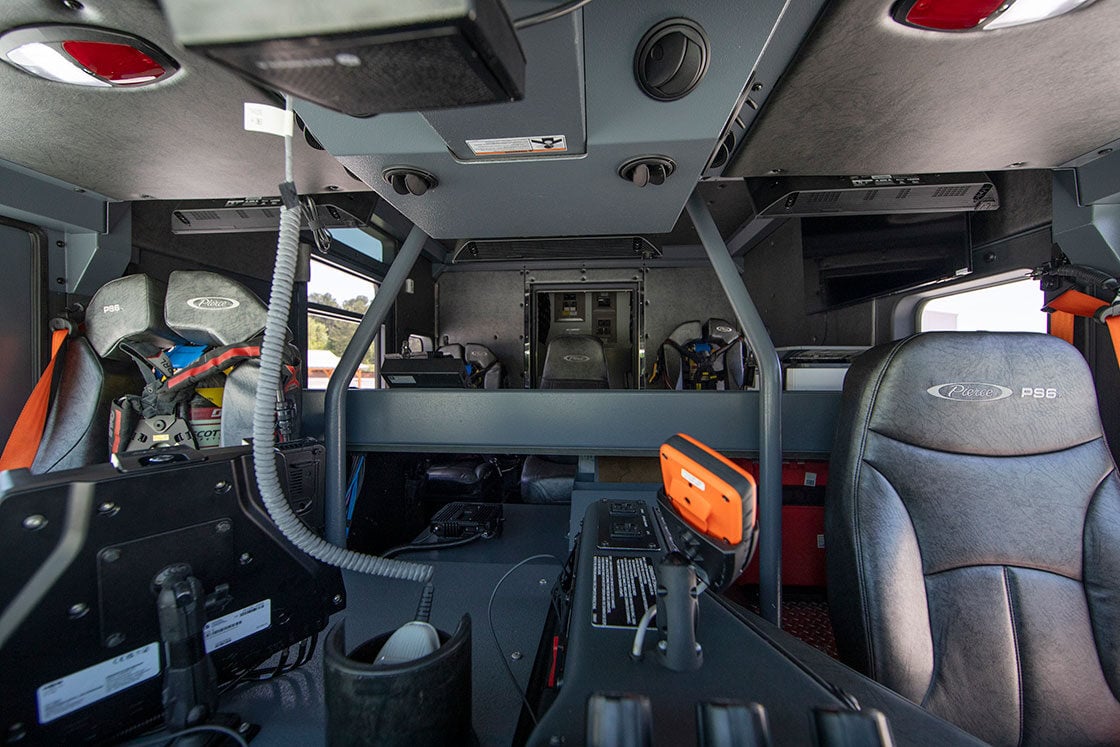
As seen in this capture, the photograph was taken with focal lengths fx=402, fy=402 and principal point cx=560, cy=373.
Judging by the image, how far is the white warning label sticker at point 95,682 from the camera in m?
0.50

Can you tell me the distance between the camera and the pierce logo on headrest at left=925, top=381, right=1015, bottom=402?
0.97 meters

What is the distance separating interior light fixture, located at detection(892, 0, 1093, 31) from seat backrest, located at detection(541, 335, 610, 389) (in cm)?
276

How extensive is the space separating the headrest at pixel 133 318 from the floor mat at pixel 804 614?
2249 mm

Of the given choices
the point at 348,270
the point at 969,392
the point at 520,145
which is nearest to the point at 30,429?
the point at 520,145

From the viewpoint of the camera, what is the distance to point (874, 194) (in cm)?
164

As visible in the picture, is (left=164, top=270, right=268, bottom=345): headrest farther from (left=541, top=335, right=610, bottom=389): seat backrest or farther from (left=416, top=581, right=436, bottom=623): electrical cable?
(left=541, top=335, right=610, bottom=389): seat backrest

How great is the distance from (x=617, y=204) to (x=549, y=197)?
20cm

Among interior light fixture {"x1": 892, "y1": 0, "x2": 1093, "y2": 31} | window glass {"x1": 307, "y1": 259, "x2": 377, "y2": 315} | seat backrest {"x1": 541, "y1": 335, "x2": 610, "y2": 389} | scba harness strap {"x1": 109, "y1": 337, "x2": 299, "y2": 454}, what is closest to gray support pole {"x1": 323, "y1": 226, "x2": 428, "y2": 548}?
scba harness strap {"x1": 109, "y1": 337, "x2": 299, "y2": 454}

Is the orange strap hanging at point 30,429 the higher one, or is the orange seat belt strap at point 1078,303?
the orange seat belt strap at point 1078,303

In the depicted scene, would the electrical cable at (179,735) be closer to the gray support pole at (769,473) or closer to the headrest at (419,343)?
the gray support pole at (769,473)

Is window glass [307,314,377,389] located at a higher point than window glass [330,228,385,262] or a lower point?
lower

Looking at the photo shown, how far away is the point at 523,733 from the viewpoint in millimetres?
649

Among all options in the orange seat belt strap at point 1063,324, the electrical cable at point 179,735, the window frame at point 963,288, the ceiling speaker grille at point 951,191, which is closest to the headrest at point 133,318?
the electrical cable at point 179,735

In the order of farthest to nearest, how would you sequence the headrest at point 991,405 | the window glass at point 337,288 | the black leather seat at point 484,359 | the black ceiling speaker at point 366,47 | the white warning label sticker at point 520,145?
1. the black leather seat at point 484,359
2. the window glass at point 337,288
3. the headrest at point 991,405
4. the white warning label sticker at point 520,145
5. the black ceiling speaker at point 366,47
